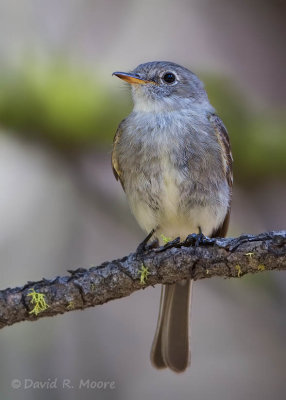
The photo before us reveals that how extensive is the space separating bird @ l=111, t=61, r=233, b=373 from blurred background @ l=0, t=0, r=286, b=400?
1.30 feet

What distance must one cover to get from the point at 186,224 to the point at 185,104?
2.65 ft

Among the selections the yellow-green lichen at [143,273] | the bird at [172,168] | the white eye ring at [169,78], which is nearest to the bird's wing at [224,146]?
the bird at [172,168]

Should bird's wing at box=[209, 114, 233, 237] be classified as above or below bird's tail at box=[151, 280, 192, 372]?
above

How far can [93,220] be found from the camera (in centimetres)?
534

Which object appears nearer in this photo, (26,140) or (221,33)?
(26,140)

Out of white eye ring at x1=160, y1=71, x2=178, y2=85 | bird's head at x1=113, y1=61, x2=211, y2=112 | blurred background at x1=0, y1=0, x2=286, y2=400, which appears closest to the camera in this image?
bird's head at x1=113, y1=61, x2=211, y2=112

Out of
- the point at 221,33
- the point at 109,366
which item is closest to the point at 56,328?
the point at 109,366

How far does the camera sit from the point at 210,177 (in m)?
4.29

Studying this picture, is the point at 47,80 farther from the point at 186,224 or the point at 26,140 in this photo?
the point at 186,224

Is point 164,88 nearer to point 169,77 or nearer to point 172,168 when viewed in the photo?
point 169,77

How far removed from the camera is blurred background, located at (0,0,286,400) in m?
4.82

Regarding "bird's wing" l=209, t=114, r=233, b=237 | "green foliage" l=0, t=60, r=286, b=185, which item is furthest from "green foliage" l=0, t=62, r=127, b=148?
"bird's wing" l=209, t=114, r=233, b=237

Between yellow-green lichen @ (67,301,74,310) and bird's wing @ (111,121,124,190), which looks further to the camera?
bird's wing @ (111,121,124,190)

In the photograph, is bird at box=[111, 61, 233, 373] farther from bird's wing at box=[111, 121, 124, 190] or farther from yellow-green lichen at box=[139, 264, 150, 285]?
yellow-green lichen at box=[139, 264, 150, 285]
